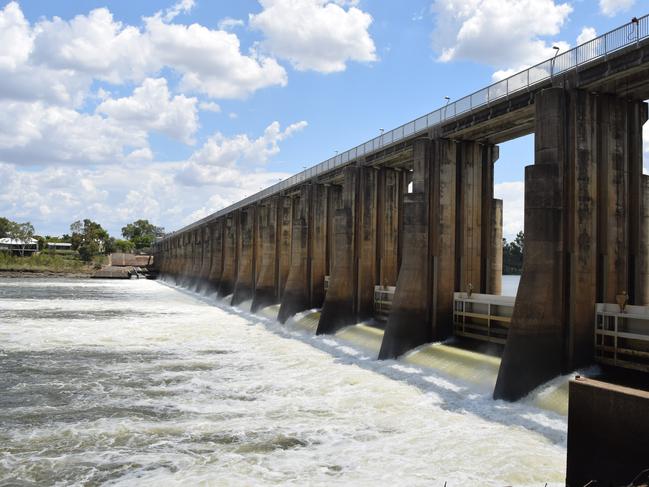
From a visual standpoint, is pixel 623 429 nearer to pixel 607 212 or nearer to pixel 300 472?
pixel 300 472

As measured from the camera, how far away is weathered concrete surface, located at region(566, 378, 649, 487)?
9250 mm

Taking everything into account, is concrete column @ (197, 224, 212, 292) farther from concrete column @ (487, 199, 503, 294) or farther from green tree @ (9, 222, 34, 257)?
green tree @ (9, 222, 34, 257)

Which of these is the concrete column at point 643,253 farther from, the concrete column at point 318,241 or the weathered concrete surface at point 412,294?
the concrete column at point 318,241

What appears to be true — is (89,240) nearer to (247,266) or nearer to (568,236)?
(247,266)

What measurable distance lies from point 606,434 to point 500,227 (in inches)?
853

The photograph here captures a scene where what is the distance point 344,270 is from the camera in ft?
113

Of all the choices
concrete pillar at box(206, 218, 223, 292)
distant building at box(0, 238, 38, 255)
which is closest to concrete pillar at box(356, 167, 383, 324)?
concrete pillar at box(206, 218, 223, 292)

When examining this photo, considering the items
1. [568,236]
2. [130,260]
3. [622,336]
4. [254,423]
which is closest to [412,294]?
[568,236]

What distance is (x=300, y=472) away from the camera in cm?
1212

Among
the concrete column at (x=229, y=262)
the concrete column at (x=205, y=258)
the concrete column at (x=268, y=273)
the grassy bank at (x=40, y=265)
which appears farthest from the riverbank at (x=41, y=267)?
the concrete column at (x=268, y=273)

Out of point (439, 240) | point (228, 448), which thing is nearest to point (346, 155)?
point (439, 240)

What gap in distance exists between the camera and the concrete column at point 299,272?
133ft

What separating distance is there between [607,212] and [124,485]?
1625 cm

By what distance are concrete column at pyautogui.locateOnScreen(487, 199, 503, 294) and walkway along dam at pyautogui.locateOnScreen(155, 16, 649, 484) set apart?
9 centimetres
